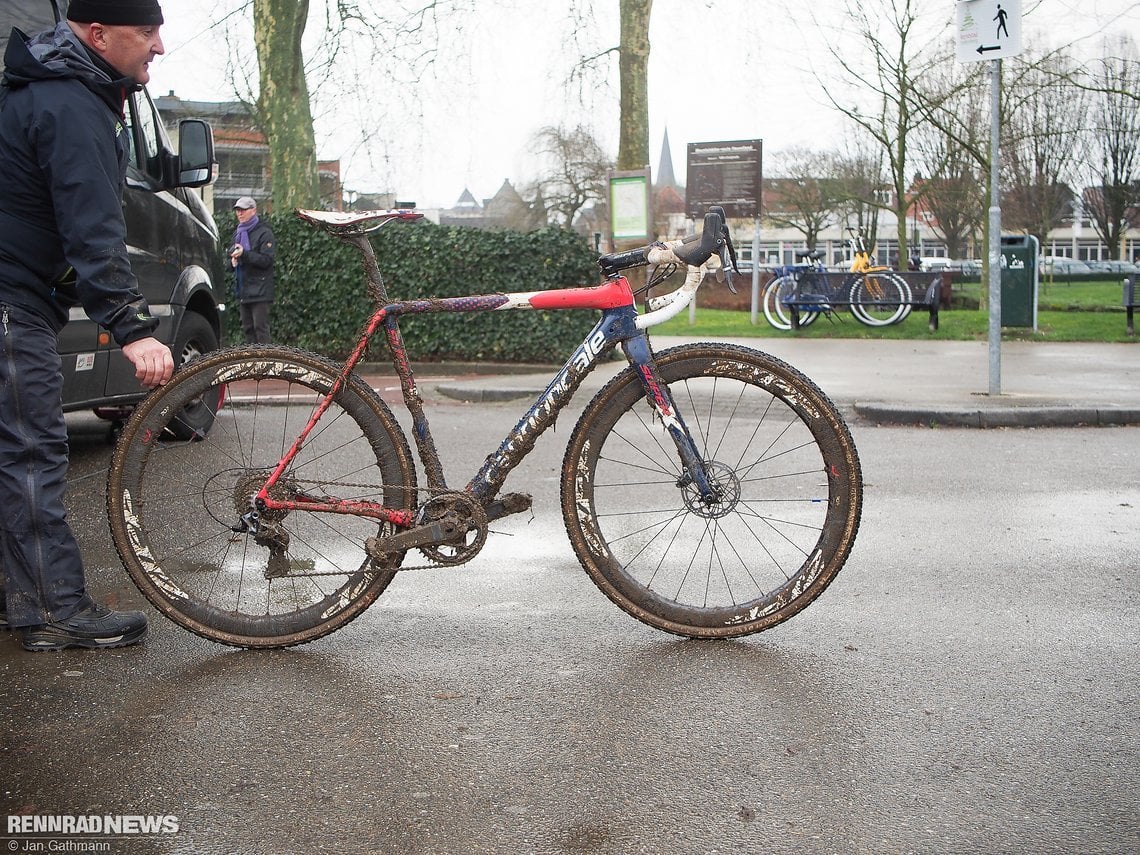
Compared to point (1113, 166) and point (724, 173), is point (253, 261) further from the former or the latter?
point (1113, 166)

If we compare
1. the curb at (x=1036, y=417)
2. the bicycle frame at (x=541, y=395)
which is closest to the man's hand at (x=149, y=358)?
the bicycle frame at (x=541, y=395)

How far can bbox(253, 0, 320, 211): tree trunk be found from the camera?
1880 cm

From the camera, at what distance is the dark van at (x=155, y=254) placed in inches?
261

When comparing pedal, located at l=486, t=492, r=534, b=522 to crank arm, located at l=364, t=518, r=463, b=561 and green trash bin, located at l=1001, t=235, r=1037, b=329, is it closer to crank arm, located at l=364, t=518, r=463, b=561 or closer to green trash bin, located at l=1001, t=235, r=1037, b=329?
crank arm, located at l=364, t=518, r=463, b=561

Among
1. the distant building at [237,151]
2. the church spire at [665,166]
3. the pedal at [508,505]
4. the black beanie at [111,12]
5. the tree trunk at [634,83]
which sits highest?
the church spire at [665,166]

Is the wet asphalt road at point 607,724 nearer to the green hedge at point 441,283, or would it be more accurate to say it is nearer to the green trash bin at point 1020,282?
the green hedge at point 441,283

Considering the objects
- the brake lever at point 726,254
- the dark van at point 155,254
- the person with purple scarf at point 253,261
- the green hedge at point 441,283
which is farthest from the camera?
the green hedge at point 441,283

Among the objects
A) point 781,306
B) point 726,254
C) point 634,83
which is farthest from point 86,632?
point 781,306

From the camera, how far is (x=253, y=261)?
1442 cm

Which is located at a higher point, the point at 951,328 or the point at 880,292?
the point at 880,292

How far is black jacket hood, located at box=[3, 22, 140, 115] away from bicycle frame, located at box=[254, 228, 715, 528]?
90 centimetres

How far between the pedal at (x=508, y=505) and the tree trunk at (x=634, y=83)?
14889 millimetres

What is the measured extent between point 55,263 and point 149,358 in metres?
0.50

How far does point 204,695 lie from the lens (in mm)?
3723
